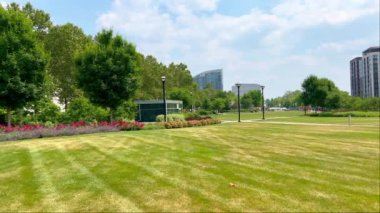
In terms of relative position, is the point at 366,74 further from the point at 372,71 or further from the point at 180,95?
the point at 180,95

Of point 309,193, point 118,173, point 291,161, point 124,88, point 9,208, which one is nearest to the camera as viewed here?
point 9,208

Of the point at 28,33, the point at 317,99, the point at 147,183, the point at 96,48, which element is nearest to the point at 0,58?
Answer: the point at 28,33

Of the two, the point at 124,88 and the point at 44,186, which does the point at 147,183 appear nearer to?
the point at 44,186

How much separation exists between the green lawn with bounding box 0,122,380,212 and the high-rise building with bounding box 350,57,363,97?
436ft

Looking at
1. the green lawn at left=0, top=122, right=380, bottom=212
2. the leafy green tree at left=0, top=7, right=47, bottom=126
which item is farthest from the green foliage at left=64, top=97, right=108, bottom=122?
the green lawn at left=0, top=122, right=380, bottom=212

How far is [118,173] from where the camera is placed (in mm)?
7309

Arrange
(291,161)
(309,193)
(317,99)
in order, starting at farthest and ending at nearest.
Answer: (317,99) < (291,161) < (309,193)

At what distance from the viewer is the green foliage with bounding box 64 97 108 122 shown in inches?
1044

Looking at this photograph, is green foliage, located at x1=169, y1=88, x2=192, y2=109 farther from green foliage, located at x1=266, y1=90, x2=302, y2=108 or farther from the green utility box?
green foliage, located at x1=266, y1=90, x2=302, y2=108

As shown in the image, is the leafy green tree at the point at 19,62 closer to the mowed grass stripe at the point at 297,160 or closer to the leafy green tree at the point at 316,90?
the mowed grass stripe at the point at 297,160

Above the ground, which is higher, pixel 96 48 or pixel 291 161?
pixel 96 48

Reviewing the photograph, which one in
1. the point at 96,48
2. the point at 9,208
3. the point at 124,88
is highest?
the point at 96,48

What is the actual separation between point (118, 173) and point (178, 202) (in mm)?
2452

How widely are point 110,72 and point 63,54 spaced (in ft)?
69.8
